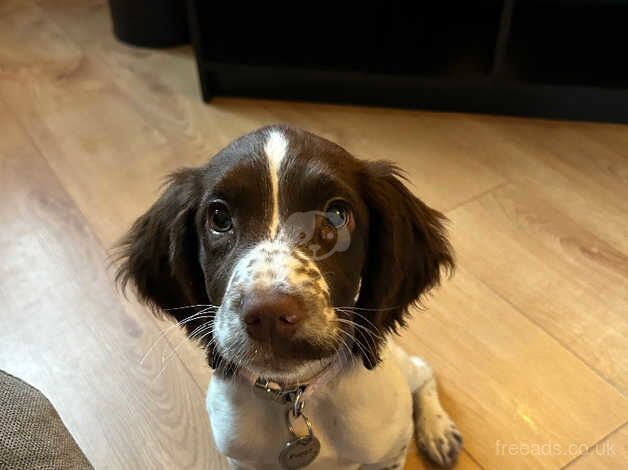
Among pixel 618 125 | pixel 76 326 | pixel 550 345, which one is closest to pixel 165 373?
pixel 76 326

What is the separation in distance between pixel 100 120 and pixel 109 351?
4.06 ft

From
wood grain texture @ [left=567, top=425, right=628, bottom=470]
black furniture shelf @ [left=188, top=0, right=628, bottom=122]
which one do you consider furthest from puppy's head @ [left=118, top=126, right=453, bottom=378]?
black furniture shelf @ [left=188, top=0, right=628, bottom=122]

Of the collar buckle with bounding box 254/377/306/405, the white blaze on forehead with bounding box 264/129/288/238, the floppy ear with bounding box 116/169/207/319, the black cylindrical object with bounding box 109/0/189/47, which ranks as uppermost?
the white blaze on forehead with bounding box 264/129/288/238

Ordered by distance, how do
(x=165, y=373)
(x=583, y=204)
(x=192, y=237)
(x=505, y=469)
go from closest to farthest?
1. (x=192, y=237)
2. (x=505, y=469)
3. (x=165, y=373)
4. (x=583, y=204)

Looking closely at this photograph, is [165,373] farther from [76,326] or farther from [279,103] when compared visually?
[279,103]

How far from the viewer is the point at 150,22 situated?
121 inches

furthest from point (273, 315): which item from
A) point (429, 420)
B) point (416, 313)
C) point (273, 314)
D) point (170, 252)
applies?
point (416, 313)

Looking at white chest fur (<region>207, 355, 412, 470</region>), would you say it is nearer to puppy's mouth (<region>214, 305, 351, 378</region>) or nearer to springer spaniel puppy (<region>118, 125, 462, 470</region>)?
springer spaniel puppy (<region>118, 125, 462, 470</region>)

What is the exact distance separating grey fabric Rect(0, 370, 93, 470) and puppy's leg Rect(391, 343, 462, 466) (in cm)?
80

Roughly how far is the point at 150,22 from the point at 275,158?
2.35m

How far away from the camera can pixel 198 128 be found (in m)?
2.61

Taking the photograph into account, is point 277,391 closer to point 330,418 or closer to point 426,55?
point 330,418

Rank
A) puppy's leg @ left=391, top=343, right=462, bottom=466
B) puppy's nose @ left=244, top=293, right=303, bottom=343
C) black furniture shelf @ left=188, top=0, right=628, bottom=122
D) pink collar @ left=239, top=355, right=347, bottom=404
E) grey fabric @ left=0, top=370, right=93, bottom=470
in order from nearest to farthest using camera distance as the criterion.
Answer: grey fabric @ left=0, top=370, right=93, bottom=470 → puppy's nose @ left=244, top=293, right=303, bottom=343 → pink collar @ left=239, top=355, right=347, bottom=404 → puppy's leg @ left=391, top=343, right=462, bottom=466 → black furniture shelf @ left=188, top=0, right=628, bottom=122

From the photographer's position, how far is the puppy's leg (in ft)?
4.98
